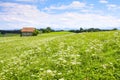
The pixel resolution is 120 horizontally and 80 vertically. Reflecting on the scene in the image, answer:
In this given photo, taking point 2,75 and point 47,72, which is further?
point 2,75

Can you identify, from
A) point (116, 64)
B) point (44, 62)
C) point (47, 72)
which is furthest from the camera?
point (44, 62)

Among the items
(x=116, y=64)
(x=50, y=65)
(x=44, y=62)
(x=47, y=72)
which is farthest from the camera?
(x=44, y=62)

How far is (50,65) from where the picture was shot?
13961mm

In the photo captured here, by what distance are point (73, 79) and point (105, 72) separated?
5.47 ft

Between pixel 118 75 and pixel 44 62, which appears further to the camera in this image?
pixel 44 62

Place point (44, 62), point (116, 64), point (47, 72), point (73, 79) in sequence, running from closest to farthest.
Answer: point (73, 79), point (47, 72), point (116, 64), point (44, 62)

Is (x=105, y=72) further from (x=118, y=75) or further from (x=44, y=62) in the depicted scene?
(x=44, y=62)

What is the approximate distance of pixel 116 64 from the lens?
13008mm

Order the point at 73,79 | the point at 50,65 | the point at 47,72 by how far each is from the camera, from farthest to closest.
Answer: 1. the point at 50,65
2. the point at 47,72
3. the point at 73,79

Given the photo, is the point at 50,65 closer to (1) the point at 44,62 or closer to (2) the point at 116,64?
(1) the point at 44,62

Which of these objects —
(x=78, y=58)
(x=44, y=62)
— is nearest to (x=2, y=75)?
(x=44, y=62)

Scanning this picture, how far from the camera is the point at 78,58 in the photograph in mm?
14875

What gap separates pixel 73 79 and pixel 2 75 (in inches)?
189

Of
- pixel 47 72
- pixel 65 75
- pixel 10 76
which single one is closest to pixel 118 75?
pixel 65 75
